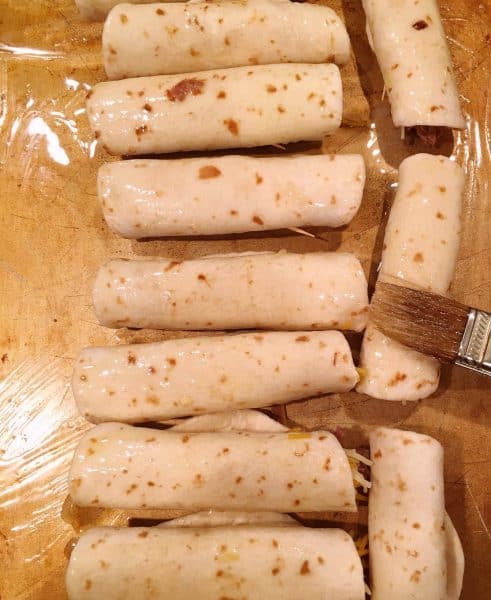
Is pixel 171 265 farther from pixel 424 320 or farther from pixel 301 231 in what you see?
pixel 424 320

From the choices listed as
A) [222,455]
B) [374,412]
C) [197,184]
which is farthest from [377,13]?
[222,455]

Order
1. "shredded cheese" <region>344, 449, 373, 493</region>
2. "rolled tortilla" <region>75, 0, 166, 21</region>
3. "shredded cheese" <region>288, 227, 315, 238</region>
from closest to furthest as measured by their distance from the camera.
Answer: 1. "shredded cheese" <region>344, 449, 373, 493</region>
2. "shredded cheese" <region>288, 227, 315, 238</region>
3. "rolled tortilla" <region>75, 0, 166, 21</region>

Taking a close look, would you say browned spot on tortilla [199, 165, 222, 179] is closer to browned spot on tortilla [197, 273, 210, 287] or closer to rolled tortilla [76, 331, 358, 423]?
browned spot on tortilla [197, 273, 210, 287]

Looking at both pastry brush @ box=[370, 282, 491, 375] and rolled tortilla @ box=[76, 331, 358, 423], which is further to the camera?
rolled tortilla @ box=[76, 331, 358, 423]

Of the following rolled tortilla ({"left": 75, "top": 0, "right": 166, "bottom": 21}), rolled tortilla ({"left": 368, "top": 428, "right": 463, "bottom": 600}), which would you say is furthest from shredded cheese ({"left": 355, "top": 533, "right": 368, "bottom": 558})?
rolled tortilla ({"left": 75, "top": 0, "right": 166, "bottom": 21})

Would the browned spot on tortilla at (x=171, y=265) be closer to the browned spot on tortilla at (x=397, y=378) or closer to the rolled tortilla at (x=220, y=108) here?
the rolled tortilla at (x=220, y=108)

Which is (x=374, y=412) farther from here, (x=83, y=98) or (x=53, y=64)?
(x=53, y=64)

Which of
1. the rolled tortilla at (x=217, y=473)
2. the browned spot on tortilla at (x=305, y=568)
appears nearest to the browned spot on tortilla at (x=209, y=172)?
the rolled tortilla at (x=217, y=473)
